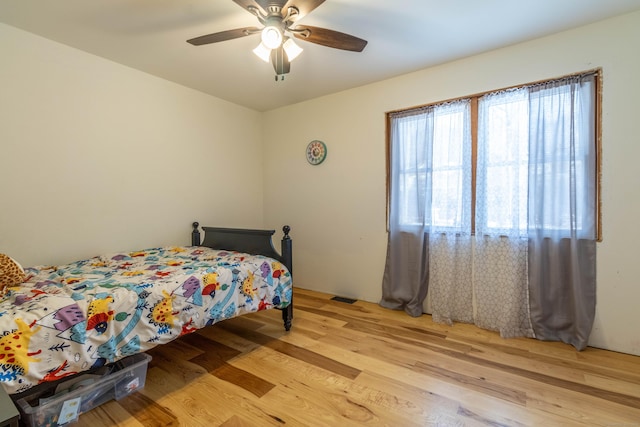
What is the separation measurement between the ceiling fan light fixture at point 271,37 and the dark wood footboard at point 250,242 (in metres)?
1.28

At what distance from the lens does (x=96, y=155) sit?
241cm

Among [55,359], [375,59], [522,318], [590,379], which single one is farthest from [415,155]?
[55,359]

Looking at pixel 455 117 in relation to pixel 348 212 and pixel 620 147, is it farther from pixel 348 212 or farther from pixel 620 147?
pixel 348 212

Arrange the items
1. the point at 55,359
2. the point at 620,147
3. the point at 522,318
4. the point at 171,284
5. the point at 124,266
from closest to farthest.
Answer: the point at 55,359 → the point at 171,284 → the point at 620,147 → the point at 124,266 → the point at 522,318

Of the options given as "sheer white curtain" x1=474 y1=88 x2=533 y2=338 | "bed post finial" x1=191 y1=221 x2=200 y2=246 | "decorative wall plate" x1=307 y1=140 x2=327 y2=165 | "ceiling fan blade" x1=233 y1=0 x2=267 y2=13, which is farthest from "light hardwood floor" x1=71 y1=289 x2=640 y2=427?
"ceiling fan blade" x1=233 y1=0 x2=267 y2=13

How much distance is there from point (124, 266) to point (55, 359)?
3.09ft

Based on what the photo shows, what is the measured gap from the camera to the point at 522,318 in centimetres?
230

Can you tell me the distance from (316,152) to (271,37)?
182cm

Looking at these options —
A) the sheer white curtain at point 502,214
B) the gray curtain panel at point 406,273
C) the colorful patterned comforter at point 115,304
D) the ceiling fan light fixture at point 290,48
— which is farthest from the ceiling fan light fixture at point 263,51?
the gray curtain panel at point 406,273

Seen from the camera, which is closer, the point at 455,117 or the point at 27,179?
the point at 27,179

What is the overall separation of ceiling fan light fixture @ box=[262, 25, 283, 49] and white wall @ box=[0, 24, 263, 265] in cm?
172

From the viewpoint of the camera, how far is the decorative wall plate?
3342mm

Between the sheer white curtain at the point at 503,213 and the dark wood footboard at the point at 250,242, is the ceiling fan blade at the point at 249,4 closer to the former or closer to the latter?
the dark wood footboard at the point at 250,242

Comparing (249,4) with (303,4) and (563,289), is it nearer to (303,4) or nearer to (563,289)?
(303,4)
